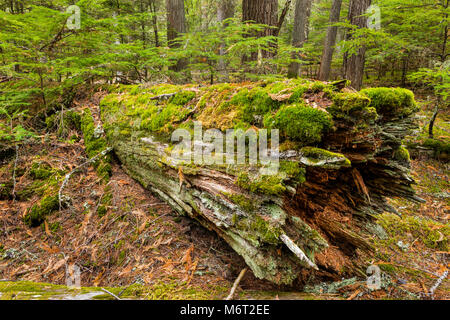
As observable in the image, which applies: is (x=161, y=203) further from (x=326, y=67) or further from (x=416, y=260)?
(x=326, y=67)

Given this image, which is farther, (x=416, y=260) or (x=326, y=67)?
(x=326, y=67)

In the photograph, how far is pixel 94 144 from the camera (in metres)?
3.96

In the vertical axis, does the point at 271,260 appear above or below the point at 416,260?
above


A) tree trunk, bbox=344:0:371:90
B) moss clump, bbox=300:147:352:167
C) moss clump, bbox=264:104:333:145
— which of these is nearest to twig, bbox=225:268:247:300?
moss clump, bbox=300:147:352:167

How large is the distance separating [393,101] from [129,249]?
3151 millimetres

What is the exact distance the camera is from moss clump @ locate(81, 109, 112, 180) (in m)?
3.64

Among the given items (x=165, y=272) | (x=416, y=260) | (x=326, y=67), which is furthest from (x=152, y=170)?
(x=326, y=67)

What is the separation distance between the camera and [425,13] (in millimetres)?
5340

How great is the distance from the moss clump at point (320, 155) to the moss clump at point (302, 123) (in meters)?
0.10

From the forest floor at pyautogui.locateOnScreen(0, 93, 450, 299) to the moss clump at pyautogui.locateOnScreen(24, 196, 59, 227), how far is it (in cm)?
11

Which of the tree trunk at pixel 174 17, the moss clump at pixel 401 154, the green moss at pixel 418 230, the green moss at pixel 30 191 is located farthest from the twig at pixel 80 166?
the green moss at pixel 418 230

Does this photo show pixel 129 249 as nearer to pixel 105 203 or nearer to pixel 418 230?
pixel 105 203

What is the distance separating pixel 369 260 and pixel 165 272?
247cm

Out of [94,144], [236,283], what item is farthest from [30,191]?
[236,283]
